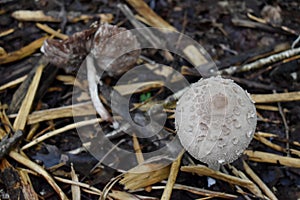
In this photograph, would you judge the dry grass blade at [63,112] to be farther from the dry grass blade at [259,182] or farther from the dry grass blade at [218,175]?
the dry grass blade at [259,182]

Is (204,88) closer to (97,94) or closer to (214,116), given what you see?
(214,116)

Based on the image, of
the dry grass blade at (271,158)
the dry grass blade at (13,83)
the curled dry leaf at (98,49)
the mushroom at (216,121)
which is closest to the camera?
the mushroom at (216,121)

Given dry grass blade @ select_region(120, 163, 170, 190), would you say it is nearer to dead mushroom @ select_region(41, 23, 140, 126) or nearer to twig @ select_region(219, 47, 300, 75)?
dead mushroom @ select_region(41, 23, 140, 126)

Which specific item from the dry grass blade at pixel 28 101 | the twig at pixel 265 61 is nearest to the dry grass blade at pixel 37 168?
the dry grass blade at pixel 28 101

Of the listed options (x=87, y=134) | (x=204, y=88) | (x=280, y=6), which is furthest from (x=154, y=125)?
(x=280, y=6)

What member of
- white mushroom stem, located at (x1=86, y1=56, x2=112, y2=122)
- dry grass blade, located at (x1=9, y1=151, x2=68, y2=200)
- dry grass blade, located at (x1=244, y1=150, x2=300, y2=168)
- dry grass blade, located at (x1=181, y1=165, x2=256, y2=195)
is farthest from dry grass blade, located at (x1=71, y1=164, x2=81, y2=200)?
dry grass blade, located at (x1=244, y1=150, x2=300, y2=168)

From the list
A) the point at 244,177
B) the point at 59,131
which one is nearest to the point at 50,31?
the point at 59,131
